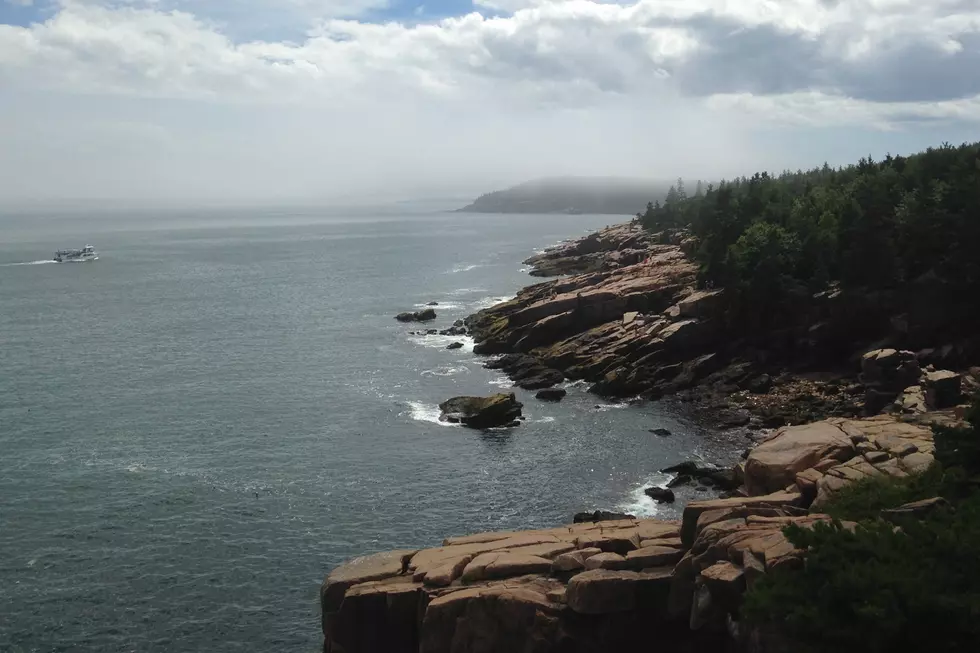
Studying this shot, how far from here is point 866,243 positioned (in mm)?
82688

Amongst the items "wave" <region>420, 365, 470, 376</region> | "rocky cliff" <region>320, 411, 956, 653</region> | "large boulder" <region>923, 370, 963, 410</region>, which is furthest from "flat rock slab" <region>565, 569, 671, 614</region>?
"wave" <region>420, 365, 470, 376</region>

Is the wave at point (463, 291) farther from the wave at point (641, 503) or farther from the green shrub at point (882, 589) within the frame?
the green shrub at point (882, 589)

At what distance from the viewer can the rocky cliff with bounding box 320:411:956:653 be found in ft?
99.7

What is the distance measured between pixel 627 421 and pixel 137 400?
152 ft

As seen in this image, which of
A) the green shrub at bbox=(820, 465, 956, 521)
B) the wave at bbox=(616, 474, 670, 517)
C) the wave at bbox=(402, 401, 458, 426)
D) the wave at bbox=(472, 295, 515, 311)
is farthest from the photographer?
the wave at bbox=(472, 295, 515, 311)

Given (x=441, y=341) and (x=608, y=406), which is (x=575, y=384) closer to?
(x=608, y=406)

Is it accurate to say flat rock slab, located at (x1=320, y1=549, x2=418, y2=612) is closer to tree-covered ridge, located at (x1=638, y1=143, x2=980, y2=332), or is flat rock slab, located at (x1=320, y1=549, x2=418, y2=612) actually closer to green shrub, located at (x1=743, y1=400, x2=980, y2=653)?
green shrub, located at (x1=743, y1=400, x2=980, y2=653)

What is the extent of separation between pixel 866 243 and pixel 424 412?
45.8 metres

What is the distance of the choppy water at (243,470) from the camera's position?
44.0 metres

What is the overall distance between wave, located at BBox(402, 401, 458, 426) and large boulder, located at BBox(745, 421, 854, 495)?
35981 mm

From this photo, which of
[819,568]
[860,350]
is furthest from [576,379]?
[819,568]

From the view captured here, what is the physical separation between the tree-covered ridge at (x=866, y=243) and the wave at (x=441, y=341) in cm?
2951

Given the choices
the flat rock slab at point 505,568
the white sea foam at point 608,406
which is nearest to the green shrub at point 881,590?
the flat rock slab at point 505,568

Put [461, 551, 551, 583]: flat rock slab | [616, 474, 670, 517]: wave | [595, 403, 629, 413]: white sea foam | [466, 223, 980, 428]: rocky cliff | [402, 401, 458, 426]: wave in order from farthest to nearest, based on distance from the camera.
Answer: [595, 403, 629, 413]: white sea foam < [402, 401, 458, 426]: wave < [466, 223, 980, 428]: rocky cliff < [616, 474, 670, 517]: wave < [461, 551, 551, 583]: flat rock slab
